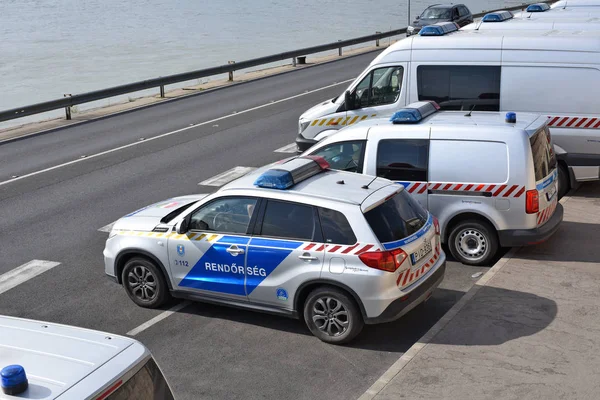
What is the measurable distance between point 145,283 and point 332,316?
7.79ft

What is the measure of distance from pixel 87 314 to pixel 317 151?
3747 millimetres

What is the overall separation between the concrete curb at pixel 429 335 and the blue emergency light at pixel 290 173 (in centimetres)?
208

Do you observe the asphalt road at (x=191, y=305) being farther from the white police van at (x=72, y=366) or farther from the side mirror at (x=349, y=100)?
the white police van at (x=72, y=366)

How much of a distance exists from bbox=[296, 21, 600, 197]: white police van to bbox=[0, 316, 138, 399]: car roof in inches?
385

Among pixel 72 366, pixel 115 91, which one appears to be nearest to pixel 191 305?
pixel 72 366

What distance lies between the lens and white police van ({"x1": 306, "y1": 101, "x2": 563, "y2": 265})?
1000 centimetres

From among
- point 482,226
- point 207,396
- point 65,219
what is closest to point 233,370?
point 207,396

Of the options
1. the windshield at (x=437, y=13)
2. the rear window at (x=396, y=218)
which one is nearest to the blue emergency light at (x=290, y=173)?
the rear window at (x=396, y=218)

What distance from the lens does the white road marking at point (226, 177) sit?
1504 centimetres

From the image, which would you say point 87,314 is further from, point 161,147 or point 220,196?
point 161,147

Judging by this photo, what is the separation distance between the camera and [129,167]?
54.7 feet

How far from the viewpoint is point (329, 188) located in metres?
8.62

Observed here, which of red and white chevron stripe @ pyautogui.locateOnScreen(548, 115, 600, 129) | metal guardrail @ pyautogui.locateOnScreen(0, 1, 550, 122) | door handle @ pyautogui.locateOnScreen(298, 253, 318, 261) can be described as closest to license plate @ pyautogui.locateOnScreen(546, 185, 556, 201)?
red and white chevron stripe @ pyautogui.locateOnScreen(548, 115, 600, 129)

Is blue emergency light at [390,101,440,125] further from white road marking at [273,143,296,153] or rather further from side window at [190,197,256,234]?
white road marking at [273,143,296,153]
